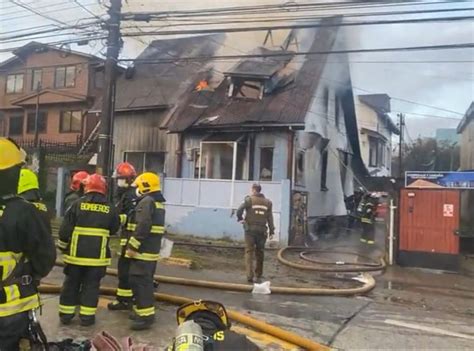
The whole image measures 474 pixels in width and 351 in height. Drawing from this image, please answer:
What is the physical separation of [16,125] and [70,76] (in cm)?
591

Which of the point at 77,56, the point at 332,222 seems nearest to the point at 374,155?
the point at 332,222

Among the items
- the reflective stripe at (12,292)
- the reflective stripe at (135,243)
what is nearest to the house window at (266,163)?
the reflective stripe at (135,243)

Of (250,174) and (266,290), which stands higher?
(250,174)

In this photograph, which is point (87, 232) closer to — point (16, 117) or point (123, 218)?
point (123, 218)

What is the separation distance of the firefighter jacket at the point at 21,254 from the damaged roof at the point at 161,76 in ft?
47.5

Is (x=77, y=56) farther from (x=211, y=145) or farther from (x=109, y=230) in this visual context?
(x=109, y=230)

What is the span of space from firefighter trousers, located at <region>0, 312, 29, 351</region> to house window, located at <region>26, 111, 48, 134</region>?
2866 centimetres

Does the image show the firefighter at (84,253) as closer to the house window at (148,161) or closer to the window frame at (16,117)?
the house window at (148,161)

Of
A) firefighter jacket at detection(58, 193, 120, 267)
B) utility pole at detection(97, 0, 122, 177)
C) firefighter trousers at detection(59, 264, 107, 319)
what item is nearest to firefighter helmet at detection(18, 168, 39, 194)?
firefighter jacket at detection(58, 193, 120, 267)

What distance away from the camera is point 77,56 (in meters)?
27.9

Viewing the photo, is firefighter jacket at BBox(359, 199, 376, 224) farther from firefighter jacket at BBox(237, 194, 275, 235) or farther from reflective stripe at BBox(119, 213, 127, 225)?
reflective stripe at BBox(119, 213, 127, 225)

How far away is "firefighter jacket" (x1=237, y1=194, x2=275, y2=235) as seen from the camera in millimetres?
7738

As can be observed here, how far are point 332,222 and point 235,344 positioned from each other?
14.8m

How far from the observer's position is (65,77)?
28547mm
